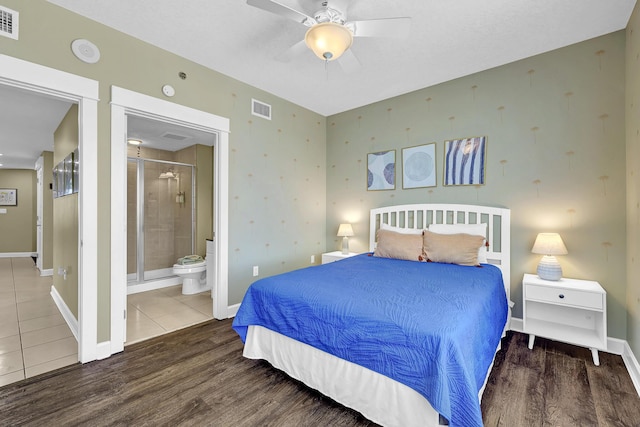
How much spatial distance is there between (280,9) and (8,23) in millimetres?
1832

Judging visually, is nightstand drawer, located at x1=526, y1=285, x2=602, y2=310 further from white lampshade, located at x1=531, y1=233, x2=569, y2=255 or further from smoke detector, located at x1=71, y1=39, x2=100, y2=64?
smoke detector, located at x1=71, y1=39, x2=100, y2=64

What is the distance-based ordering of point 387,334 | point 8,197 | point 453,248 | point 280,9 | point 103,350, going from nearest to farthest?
point 387,334 < point 280,9 < point 103,350 < point 453,248 < point 8,197

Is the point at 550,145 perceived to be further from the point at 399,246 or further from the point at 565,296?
the point at 399,246

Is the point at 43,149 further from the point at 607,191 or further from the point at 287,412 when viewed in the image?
the point at 607,191

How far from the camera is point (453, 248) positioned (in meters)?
2.82

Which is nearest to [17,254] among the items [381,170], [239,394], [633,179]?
[239,394]

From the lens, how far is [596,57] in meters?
2.54

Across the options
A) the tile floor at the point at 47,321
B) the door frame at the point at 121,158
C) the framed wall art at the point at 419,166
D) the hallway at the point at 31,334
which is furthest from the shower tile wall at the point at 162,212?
the framed wall art at the point at 419,166

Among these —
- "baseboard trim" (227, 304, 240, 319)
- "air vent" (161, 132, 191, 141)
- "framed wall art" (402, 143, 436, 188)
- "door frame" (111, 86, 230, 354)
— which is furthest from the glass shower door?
"framed wall art" (402, 143, 436, 188)

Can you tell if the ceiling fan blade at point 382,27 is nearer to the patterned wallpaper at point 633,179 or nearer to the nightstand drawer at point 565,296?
the patterned wallpaper at point 633,179

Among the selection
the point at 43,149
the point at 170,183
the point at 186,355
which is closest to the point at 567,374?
the point at 186,355

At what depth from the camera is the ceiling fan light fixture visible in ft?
5.96

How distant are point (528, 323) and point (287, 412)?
221 cm

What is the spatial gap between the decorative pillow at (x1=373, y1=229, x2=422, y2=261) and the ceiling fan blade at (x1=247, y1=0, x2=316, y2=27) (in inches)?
85.7
